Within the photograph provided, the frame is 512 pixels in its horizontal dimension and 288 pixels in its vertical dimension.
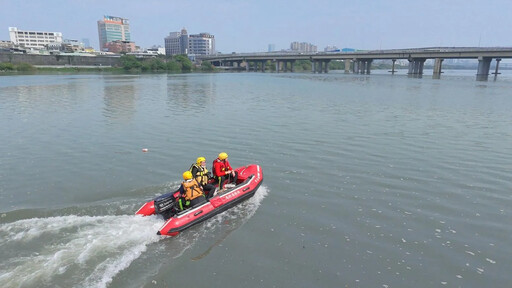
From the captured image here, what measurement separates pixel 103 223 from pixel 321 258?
5531mm

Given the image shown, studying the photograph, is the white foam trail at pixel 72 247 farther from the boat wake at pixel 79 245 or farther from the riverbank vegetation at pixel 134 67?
the riverbank vegetation at pixel 134 67

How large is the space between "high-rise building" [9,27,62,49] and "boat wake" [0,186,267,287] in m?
200

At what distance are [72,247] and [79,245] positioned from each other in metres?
0.14

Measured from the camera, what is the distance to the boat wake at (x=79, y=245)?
7125 mm

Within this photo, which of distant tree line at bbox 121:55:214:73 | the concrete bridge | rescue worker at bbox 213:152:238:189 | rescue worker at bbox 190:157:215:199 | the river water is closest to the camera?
the river water

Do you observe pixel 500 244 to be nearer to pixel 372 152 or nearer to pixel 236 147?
pixel 372 152

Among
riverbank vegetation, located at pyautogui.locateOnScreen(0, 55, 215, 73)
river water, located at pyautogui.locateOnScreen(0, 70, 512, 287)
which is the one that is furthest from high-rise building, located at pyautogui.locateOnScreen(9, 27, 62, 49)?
river water, located at pyautogui.locateOnScreen(0, 70, 512, 287)

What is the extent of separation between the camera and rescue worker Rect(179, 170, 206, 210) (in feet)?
31.3

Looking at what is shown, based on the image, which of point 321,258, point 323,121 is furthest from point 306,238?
point 323,121

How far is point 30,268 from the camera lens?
289 inches

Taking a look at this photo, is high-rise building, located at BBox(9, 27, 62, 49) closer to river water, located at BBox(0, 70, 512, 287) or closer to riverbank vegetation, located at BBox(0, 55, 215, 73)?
riverbank vegetation, located at BBox(0, 55, 215, 73)

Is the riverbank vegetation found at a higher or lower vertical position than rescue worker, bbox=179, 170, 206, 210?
higher

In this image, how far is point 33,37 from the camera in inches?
7205

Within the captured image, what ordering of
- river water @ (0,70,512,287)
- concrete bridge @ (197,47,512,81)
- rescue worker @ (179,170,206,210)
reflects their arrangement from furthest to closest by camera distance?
concrete bridge @ (197,47,512,81) → rescue worker @ (179,170,206,210) → river water @ (0,70,512,287)
